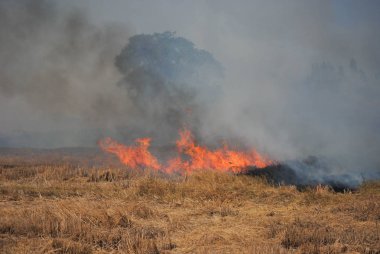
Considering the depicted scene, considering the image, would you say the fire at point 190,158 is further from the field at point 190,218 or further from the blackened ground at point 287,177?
the field at point 190,218

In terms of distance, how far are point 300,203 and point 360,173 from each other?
7.49m

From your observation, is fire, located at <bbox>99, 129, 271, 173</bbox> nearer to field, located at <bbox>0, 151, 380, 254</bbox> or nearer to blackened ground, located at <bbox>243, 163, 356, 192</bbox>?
blackened ground, located at <bbox>243, 163, 356, 192</bbox>

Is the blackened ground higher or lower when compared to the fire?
lower

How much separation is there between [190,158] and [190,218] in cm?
1584

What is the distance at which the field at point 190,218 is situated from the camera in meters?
8.77

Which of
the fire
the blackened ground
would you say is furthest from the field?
the fire

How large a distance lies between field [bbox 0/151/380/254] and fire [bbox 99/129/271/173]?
5477 mm

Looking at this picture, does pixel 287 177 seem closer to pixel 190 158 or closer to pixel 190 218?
pixel 190 158

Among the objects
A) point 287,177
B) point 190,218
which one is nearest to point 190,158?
point 287,177

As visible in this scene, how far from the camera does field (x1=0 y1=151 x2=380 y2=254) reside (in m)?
8.77

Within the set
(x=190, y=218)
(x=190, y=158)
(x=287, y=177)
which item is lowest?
(x=190, y=218)

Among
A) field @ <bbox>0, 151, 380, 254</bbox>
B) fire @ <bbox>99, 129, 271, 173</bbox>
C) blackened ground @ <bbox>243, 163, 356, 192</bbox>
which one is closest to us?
field @ <bbox>0, 151, 380, 254</bbox>

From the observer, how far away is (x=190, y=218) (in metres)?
12.2

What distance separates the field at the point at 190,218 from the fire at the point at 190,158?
18.0 feet
